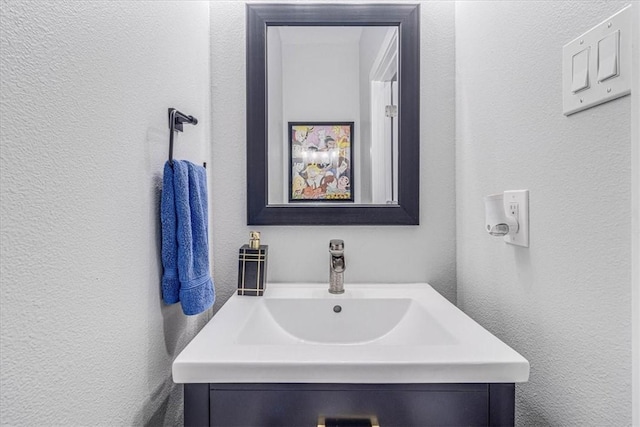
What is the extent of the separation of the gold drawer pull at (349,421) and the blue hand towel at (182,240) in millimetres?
352

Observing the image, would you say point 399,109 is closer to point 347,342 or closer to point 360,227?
point 360,227

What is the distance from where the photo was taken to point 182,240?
0.78 meters

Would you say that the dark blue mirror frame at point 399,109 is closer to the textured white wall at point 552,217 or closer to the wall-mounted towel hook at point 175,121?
the textured white wall at point 552,217

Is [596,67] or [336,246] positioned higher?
[596,67]

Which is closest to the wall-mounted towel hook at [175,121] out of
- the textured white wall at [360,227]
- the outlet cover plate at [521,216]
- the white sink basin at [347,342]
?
the textured white wall at [360,227]

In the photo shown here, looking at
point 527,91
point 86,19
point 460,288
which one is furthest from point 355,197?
point 86,19

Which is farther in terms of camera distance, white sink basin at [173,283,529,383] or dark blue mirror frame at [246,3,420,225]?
dark blue mirror frame at [246,3,420,225]

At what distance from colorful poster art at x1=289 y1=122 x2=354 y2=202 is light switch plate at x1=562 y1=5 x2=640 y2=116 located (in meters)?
0.64

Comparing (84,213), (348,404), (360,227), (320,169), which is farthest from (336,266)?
(84,213)

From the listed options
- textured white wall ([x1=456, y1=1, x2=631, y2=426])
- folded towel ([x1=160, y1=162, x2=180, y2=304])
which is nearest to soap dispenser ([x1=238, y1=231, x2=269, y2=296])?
folded towel ([x1=160, y1=162, x2=180, y2=304])

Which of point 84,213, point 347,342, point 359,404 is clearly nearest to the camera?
point 84,213

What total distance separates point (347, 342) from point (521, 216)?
57cm

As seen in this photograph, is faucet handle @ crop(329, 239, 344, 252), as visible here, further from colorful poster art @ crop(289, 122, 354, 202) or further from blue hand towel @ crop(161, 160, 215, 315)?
blue hand towel @ crop(161, 160, 215, 315)

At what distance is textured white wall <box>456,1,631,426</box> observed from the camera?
566 mm
